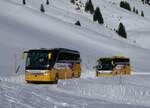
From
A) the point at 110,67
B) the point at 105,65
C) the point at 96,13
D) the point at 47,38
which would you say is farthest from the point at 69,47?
the point at 96,13

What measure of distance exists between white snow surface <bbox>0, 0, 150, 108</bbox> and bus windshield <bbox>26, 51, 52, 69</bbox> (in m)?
1.69

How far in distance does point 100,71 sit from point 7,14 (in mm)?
55888

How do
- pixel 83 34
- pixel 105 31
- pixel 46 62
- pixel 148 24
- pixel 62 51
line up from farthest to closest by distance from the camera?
pixel 148 24
pixel 105 31
pixel 83 34
pixel 62 51
pixel 46 62

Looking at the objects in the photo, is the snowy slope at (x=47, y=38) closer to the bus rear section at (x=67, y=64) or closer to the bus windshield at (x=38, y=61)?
the bus rear section at (x=67, y=64)

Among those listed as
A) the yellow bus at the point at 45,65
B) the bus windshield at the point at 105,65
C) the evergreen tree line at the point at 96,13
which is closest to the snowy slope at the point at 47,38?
the bus windshield at the point at 105,65

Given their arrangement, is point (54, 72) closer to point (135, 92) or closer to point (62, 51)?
point (62, 51)

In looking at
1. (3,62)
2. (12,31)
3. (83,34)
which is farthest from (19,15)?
(3,62)

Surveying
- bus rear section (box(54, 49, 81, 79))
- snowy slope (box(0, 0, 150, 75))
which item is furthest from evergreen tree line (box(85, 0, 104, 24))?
bus rear section (box(54, 49, 81, 79))

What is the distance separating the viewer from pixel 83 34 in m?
100

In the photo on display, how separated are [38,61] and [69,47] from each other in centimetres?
4537

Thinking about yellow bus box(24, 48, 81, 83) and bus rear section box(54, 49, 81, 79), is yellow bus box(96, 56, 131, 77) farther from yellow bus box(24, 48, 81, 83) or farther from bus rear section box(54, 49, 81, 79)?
yellow bus box(24, 48, 81, 83)

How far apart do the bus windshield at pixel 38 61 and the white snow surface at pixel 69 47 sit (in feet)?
5.53

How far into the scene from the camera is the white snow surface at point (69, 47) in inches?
803

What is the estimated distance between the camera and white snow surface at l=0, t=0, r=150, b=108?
20391mm
